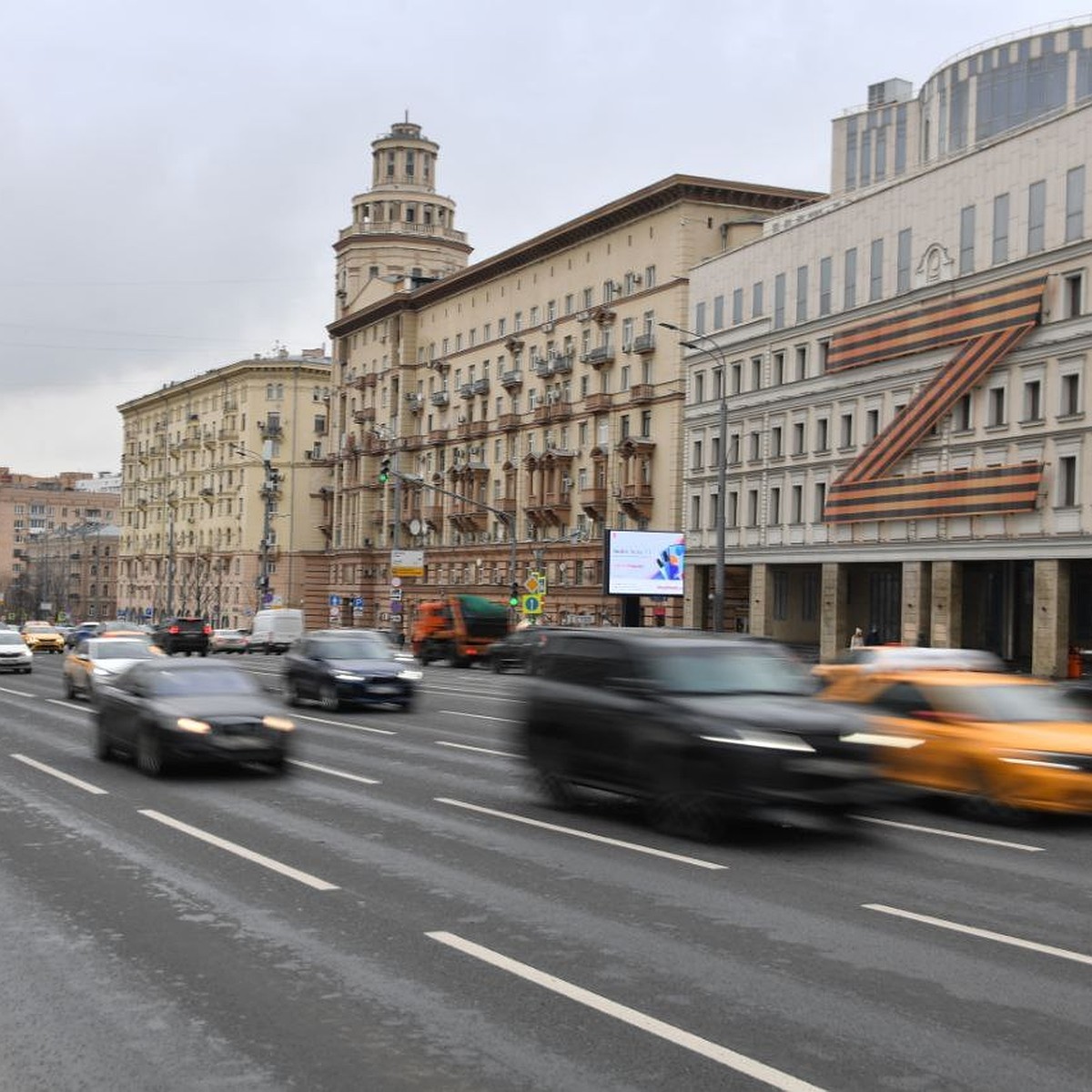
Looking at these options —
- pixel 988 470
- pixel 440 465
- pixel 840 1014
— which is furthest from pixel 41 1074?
pixel 440 465

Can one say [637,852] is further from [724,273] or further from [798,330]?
[724,273]

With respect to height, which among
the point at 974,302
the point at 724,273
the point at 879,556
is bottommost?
the point at 879,556

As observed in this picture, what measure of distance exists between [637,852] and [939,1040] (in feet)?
18.9

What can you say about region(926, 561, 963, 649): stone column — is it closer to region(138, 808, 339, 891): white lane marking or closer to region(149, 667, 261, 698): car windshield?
region(149, 667, 261, 698): car windshield

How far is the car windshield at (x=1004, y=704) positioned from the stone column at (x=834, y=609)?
3973 cm

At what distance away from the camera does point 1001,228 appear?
4803 centimetres

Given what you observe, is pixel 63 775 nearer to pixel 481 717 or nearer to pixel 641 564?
pixel 481 717

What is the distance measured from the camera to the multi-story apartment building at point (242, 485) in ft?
406

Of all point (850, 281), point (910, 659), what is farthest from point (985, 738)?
point (850, 281)

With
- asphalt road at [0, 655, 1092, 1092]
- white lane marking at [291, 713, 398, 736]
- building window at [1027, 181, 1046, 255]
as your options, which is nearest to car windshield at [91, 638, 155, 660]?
white lane marking at [291, 713, 398, 736]

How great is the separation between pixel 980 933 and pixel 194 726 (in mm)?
10498

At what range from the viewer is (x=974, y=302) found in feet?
160

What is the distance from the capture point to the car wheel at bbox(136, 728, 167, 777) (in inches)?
715

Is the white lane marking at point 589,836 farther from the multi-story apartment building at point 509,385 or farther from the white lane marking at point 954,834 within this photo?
the multi-story apartment building at point 509,385
